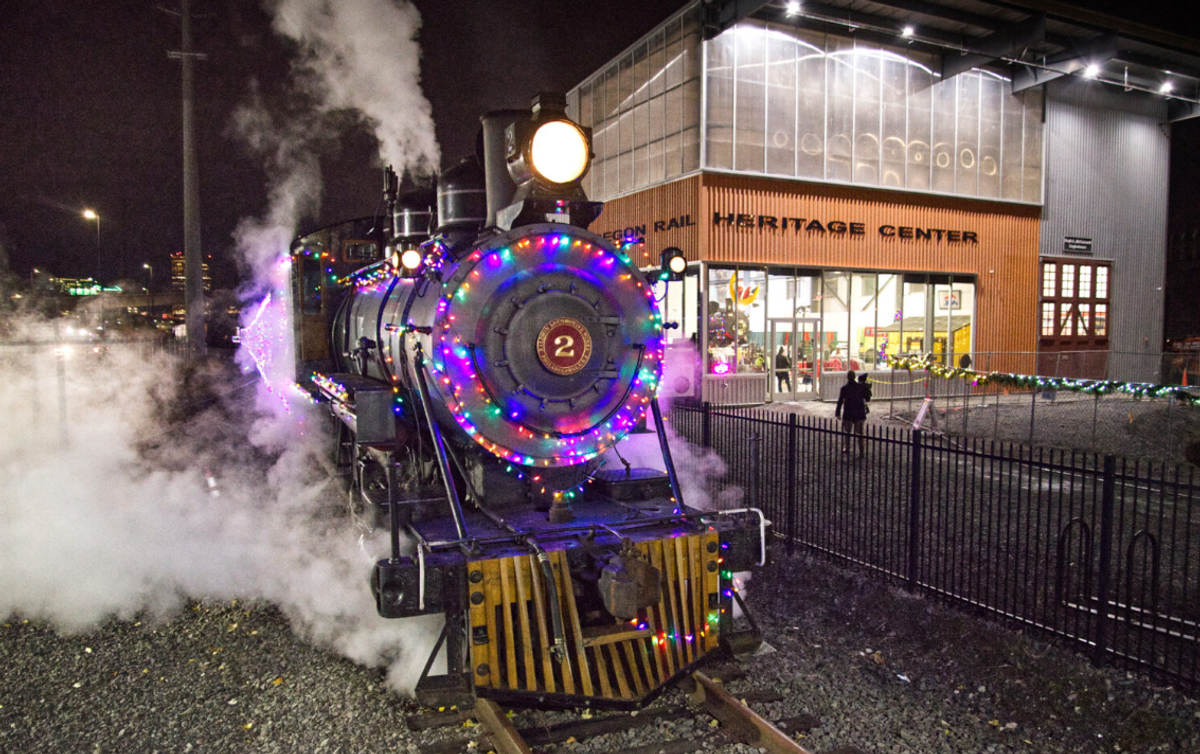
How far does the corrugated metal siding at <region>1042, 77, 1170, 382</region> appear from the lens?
2028cm

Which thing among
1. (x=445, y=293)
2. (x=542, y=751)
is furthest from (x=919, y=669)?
(x=445, y=293)

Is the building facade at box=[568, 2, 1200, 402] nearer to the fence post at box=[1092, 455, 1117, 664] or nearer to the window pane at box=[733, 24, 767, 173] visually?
the window pane at box=[733, 24, 767, 173]

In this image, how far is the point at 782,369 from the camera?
17.3 metres

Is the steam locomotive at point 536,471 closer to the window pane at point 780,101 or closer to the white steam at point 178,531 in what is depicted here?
the white steam at point 178,531

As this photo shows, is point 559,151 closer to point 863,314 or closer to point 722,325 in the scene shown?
point 722,325

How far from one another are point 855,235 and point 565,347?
14985 millimetres

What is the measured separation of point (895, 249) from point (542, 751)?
17077 mm

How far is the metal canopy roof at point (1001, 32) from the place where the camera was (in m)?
16.0

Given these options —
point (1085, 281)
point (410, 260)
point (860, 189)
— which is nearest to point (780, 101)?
point (860, 189)

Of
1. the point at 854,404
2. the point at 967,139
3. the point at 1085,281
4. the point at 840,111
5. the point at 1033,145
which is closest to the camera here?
the point at 854,404

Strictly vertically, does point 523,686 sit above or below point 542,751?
above

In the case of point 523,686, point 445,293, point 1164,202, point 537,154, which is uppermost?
point 1164,202

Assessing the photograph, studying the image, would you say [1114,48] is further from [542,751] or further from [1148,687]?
[542,751]

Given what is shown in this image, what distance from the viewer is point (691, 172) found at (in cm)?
1597
